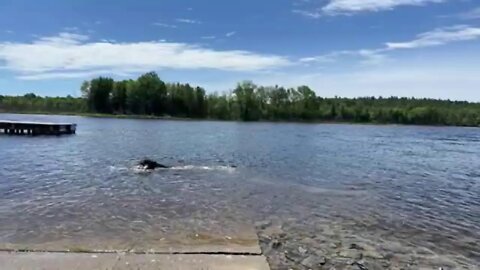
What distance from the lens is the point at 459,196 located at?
24328 mm

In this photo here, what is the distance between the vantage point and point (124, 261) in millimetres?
10594

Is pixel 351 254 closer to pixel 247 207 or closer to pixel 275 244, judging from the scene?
pixel 275 244

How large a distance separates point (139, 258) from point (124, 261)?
0.43 m

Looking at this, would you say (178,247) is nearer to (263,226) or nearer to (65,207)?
(263,226)

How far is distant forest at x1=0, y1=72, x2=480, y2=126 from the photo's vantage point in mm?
159650

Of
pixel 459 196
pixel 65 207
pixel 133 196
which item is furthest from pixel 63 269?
pixel 459 196

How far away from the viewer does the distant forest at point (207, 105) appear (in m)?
160

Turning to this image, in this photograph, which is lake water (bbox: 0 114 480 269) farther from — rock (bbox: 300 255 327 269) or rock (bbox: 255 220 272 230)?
rock (bbox: 300 255 327 269)

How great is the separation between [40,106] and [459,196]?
19001 centimetres

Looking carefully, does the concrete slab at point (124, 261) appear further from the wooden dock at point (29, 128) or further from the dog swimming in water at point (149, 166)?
the wooden dock at point (29, 128)

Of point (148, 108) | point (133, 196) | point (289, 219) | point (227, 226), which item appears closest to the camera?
point (227, 226)

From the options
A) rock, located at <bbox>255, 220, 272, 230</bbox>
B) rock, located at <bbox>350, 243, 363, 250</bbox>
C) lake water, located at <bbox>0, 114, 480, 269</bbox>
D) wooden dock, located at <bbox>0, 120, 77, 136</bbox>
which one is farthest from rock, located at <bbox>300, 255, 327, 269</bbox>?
wooden dock, located at <bbox>0, 120, 77, 136</bbox>

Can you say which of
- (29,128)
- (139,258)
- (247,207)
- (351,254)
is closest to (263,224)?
(247,207)

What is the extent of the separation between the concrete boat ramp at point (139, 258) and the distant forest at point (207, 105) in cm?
14970
